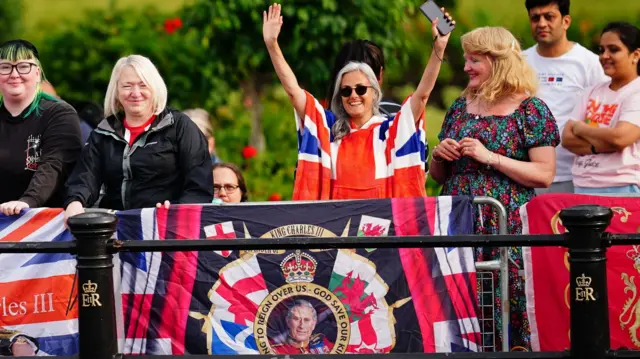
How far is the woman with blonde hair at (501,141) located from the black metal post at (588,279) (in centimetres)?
87

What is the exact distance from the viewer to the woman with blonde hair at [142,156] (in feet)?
21.5

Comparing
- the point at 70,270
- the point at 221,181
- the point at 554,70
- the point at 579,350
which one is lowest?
the point at 579,350

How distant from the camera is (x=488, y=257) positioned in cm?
637

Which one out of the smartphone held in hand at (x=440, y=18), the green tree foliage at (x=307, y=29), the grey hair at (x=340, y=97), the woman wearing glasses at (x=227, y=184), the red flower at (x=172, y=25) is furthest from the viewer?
the red flower at (x=172, y=25)

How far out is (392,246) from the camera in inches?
219

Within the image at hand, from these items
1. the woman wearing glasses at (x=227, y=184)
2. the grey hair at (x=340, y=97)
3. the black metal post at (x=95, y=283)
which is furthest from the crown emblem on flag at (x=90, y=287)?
the woman wearing glasses at (x=227, y=184)

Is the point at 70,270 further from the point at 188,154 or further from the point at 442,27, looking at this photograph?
the point at 442,27

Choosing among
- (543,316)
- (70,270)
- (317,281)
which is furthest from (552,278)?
(70,270)

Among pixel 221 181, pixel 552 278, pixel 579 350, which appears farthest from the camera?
pixel 221 181

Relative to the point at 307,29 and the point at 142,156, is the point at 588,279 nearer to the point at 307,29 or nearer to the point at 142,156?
the point at 142,156

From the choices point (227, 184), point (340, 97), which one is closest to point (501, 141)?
point (340, 97)

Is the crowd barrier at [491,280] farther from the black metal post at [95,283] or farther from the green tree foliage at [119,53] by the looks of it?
the green tree foliage at [119,53]

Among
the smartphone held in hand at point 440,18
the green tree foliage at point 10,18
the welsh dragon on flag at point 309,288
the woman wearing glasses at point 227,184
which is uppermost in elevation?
the green tree foliage at point 10,18

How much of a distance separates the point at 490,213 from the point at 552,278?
2.08ft
